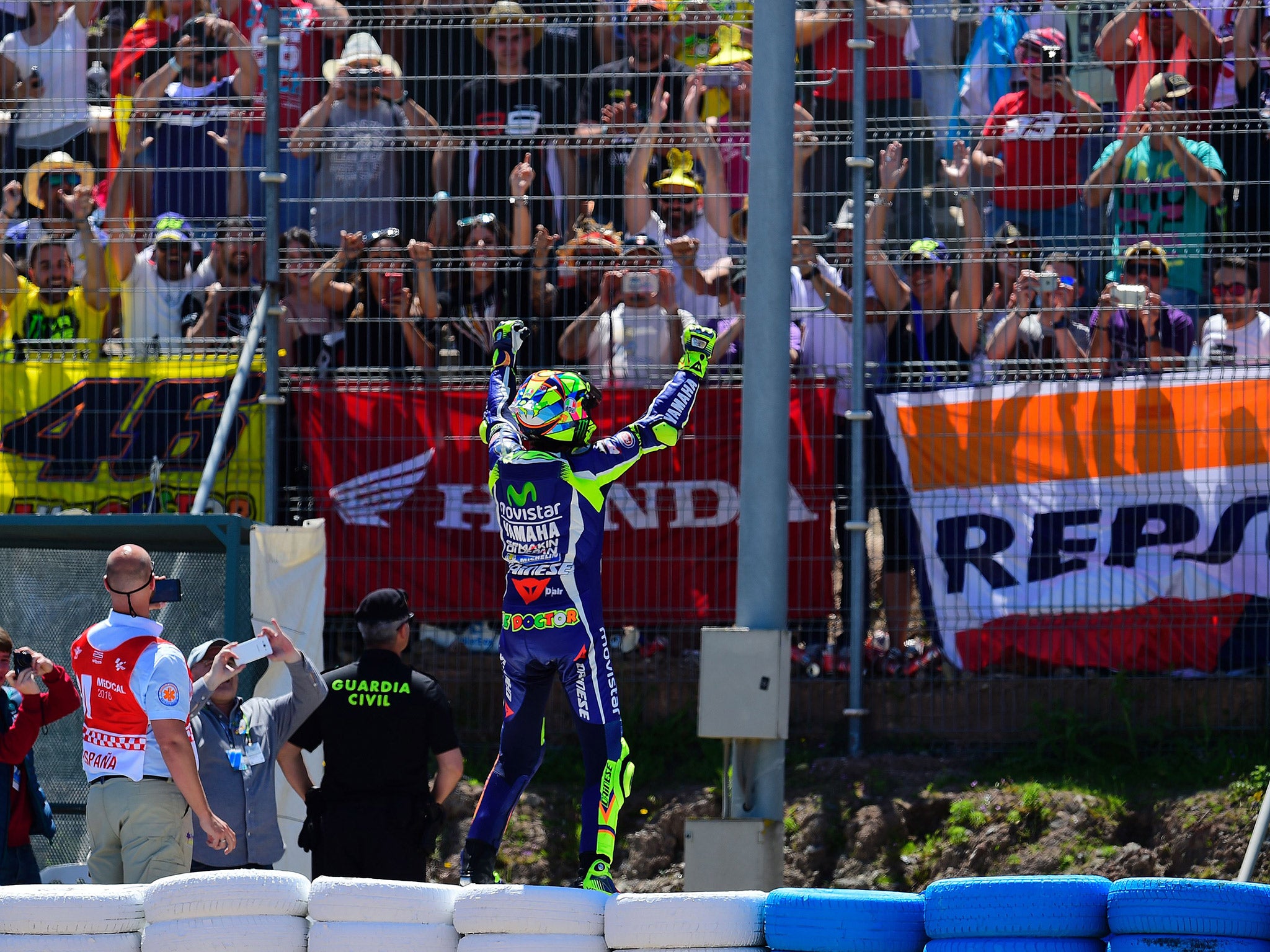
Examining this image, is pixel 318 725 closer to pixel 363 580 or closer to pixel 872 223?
pixel 363 580

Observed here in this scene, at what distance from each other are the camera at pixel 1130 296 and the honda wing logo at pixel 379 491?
13.0 feet

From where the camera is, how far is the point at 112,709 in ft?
23.2

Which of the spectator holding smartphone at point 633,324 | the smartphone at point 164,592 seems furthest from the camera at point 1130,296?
the smartphone at point 164,592

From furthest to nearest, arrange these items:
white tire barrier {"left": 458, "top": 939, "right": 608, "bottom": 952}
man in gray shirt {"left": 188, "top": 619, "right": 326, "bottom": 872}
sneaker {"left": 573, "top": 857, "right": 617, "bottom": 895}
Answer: man in gray shirt {"left": 188, "top": 619, "right": 326, "bottom": 872} < sneaker {"left": 573, "top": 857, "right": 617, "bottom": 895} < white tire barrier {"left": 458, "top": 939, "right": 608, "bottom": 952}

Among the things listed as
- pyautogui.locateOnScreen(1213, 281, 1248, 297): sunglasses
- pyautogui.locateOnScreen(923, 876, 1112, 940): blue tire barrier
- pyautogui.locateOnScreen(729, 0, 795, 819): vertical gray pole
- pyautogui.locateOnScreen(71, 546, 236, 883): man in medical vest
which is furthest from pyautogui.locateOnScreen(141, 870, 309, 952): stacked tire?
pyautogui.locateOnScreen(1213, 281, 1248, 297): sunglasses

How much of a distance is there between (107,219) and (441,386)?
7.71ft

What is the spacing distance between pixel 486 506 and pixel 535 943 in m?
4.59

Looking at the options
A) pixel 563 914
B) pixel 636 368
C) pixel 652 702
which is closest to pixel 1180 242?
pixel 636 368

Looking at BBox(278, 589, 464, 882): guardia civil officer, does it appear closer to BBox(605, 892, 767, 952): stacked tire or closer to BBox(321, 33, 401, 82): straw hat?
BBox(605, 892, 767, 952): stacked tire

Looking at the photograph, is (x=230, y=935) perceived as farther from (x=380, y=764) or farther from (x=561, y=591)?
(x=561, y=591)

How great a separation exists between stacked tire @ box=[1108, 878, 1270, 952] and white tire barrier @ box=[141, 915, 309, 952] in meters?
2.69

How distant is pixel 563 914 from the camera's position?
585cm

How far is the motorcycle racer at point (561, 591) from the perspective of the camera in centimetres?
690

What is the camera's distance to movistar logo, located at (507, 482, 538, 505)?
278 inches
